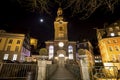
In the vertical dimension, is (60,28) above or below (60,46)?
above

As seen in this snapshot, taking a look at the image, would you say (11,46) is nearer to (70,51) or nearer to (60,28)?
(60,28)

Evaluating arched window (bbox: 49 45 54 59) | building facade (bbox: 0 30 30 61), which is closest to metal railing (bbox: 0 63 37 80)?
arched window (bbox: 49 45 54 59)

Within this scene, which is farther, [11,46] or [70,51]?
[70,51]

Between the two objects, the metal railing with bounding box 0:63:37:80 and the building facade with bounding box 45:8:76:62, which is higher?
the building facade with bounding box 45:8:76:62

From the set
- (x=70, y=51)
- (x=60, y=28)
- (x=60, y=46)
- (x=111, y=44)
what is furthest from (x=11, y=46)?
(x=111, y=44)

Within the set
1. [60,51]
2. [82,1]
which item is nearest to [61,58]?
[60,51]

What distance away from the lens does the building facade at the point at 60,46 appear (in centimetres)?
3250

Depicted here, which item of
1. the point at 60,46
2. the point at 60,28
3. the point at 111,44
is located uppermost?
the point at 60,28

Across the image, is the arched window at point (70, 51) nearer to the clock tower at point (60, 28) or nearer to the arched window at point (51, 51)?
the clock tower at point (60, 28)

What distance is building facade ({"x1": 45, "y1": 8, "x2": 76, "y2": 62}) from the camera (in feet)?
107

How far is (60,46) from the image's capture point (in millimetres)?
34156

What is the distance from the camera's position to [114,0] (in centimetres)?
502

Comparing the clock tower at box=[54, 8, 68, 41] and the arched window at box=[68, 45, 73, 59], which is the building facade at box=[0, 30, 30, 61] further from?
the arched window at box=[68, 45, 73, 59]

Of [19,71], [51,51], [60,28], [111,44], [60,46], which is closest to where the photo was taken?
[19,71]
